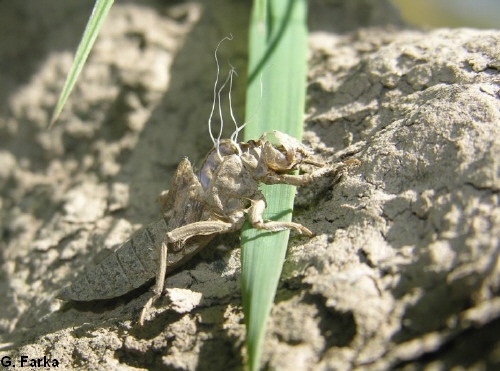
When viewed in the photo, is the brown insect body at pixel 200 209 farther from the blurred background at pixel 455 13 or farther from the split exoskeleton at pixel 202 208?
the blurred background at pixel 455 13

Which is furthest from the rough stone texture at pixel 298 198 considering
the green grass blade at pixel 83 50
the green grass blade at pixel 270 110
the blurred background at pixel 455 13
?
the blurred background at pixel 455 13

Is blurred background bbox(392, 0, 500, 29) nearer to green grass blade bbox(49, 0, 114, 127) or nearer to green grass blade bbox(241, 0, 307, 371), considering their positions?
green grass blade bbox(241, 0, 307, 371)

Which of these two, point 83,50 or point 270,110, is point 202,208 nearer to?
point 270,110

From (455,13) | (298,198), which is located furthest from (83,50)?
(455,13)

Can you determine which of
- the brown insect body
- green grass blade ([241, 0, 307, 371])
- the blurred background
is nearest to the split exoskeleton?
the brown insect body

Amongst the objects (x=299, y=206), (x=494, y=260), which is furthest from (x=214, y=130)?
(x=494, y=260)

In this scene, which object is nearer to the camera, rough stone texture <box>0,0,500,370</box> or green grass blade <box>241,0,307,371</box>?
rough stone texture <box>0,0,500,370</box>
